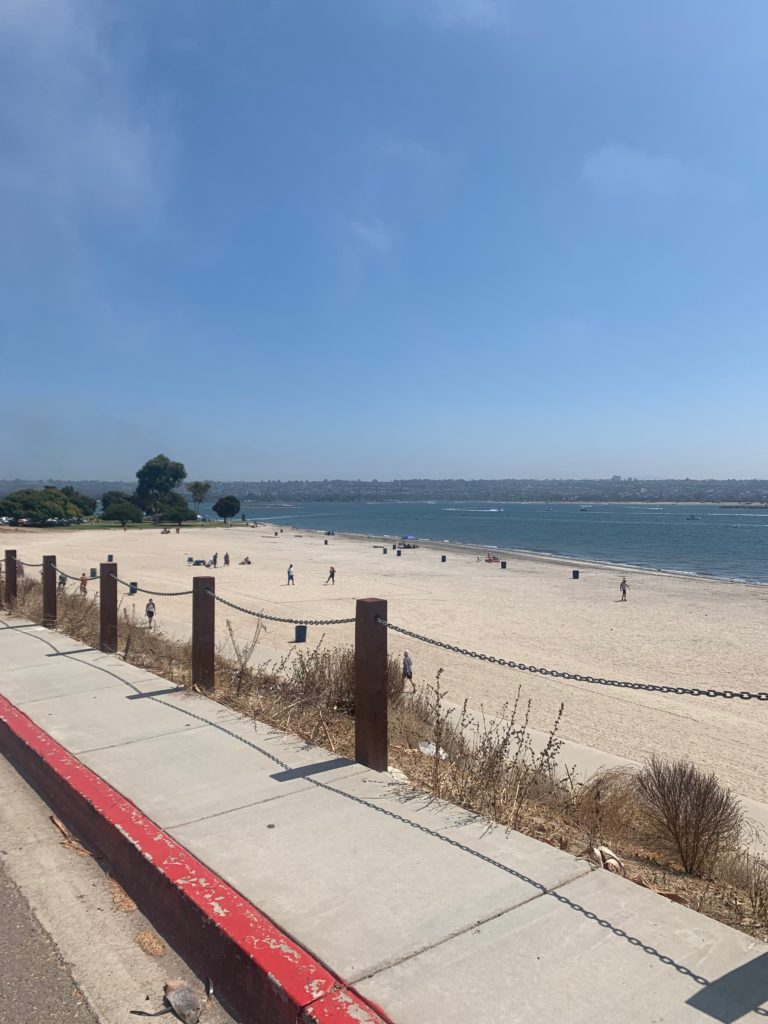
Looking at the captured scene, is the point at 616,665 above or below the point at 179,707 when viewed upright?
below

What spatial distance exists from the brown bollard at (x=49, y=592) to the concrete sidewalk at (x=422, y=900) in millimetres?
5761

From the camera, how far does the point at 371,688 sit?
5.16 m

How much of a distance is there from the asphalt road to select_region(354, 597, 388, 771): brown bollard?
7.34ft

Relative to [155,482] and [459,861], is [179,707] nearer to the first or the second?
[459,861]

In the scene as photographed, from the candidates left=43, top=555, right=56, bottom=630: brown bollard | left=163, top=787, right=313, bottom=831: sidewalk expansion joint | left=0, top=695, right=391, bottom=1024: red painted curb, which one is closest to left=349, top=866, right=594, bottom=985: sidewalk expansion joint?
left=0, top=695, right=391, bottom=1024: red painted curb

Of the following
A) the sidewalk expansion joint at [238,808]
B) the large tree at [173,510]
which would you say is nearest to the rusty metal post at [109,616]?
the sidewalk expansion joint at [238,808]

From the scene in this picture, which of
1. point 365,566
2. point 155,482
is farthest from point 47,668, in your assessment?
point 155,482

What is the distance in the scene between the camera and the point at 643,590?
39.9 m

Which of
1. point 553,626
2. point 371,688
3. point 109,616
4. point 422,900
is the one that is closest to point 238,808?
point 371,688

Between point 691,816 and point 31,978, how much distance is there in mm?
3951

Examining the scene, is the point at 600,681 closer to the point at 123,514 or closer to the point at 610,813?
the point at 610,813

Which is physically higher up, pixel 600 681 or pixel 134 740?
pixel 600 681

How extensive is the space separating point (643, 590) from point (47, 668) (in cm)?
3627

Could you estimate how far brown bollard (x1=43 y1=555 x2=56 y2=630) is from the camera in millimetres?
10773
